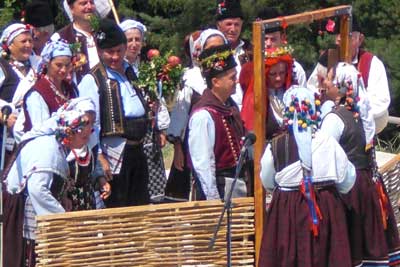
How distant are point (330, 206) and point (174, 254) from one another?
949 mm

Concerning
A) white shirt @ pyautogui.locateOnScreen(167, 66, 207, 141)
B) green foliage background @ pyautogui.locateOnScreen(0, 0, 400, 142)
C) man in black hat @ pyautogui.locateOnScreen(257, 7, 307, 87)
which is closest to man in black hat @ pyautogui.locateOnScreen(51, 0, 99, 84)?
white shirt @ pyautogui.locateOnScreen(167, 66, 207, 141)

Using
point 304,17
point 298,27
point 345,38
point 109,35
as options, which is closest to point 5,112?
point 109,35

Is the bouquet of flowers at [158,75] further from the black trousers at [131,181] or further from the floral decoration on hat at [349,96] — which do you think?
the floral decoration on hat at [349,96]

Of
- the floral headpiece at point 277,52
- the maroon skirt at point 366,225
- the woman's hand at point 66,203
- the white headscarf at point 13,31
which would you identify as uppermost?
the white headscarf at point 13,31

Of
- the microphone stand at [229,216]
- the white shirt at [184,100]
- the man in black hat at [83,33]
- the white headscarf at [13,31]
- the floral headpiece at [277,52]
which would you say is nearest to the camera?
the microphone stand at [229,216]

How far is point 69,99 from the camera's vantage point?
7.70 m

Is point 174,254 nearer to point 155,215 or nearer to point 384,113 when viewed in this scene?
point 155,215

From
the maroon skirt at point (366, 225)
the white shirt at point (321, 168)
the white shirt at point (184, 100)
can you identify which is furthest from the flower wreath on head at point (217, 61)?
the maroon skirt at point (366, 225)

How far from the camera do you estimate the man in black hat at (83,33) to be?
8.46 metres

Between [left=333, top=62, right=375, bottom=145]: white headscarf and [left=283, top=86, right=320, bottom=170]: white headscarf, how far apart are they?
477 mm

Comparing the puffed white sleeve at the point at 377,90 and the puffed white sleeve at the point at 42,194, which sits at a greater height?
the puffed white sleeve at the point at 377,90

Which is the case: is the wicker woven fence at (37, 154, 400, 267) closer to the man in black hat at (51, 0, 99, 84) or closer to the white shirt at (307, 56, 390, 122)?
the white shirt at (307, 56, 390, 122)

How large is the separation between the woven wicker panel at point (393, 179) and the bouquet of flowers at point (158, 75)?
163cm

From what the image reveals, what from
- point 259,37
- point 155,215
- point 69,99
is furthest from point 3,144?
point 259,37
